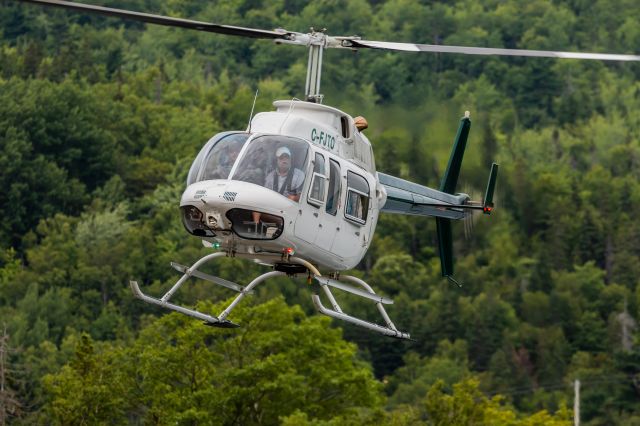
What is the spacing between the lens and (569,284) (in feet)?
434

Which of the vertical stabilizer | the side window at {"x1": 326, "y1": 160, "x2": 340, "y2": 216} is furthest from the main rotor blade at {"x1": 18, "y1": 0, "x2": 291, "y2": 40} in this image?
the vertical stabilizer

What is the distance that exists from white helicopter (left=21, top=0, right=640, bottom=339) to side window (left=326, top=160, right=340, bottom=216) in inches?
0.5

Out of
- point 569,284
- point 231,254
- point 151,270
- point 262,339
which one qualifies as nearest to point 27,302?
point 151,270

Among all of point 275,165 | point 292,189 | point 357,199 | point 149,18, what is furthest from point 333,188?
point 149,18

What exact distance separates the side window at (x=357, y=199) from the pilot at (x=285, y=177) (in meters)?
1.36

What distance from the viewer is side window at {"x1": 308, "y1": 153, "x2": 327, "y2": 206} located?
29.1 m

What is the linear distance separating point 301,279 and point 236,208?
248 feet

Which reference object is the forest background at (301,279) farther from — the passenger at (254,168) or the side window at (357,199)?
the passenger at (254,168)

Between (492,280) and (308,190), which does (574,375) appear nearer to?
(492,280)

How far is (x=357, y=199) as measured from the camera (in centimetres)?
3034

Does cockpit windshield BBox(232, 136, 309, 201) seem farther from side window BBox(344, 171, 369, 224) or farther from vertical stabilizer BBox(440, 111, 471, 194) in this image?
vertical stabilizer BBox(440, 111, 471, 194)

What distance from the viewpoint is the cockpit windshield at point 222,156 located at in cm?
2873

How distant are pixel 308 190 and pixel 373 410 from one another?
115 ft

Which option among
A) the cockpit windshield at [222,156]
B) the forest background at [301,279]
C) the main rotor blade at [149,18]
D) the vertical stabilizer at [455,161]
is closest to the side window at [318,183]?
the cockpit windshield at [222,156]
